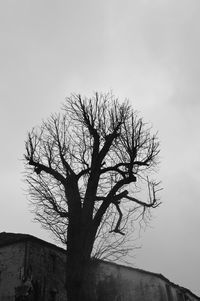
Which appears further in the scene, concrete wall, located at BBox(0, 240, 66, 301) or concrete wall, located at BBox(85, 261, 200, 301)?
concrete wall, located at BBox(85, 261, 200, 301)

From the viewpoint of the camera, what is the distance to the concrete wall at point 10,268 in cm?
2242

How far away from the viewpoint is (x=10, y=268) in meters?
23.2

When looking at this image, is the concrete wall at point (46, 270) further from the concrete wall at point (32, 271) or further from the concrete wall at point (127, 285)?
the concrete wall at point (127, 285)

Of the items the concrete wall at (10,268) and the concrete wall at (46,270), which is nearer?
the concrete wall at (10,268)

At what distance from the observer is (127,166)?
13.9m

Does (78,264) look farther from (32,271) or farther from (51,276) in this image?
(51,276)

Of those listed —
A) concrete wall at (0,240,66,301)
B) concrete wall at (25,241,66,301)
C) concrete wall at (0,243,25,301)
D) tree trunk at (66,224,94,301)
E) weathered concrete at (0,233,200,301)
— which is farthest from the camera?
concrete wall at (25,241,66,301)

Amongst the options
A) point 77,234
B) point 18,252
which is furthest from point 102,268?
point 77,234

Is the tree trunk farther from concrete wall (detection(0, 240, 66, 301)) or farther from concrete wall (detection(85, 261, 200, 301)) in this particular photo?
concrete wall (detection(85, 261, 200, 301))

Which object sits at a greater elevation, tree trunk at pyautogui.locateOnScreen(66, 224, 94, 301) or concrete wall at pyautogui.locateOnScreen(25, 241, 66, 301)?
concrete wall at pyautogui.locateOnScreen(25, 241, 66, 301)

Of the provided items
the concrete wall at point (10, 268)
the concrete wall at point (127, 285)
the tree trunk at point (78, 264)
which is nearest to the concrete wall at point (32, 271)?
the concrete wall at point (10, 268)

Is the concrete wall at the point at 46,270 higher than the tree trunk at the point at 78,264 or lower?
higher

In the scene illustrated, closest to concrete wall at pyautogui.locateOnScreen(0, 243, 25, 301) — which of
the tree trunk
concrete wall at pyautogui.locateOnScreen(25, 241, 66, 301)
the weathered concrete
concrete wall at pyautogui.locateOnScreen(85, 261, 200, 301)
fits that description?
the weathered concrete

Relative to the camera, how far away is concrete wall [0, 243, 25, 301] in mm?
22422
